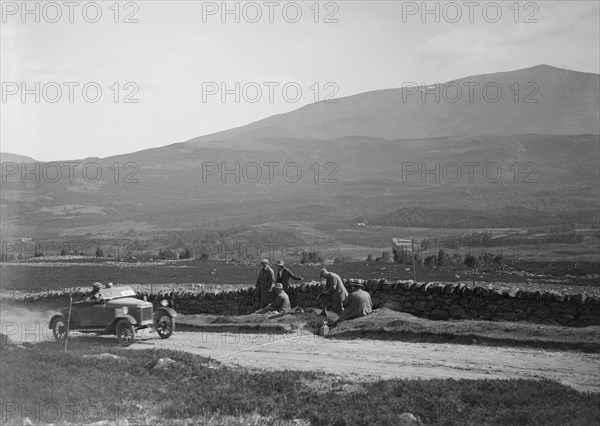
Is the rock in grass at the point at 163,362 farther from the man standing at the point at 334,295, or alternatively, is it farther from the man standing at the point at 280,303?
the man standing at the point at 280,303

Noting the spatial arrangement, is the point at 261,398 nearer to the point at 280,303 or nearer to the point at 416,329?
the point at 416,329

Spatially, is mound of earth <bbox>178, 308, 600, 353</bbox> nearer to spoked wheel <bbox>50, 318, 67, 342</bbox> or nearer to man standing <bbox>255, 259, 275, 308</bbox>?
man standing <bbox>255, 259, 275, 308</bbox>

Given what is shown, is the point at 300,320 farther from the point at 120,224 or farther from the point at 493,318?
the point at 120,224

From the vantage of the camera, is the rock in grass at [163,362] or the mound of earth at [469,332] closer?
the rock in grass at [163,362]

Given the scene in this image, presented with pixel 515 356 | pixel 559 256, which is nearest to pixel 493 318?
pixel 515 356

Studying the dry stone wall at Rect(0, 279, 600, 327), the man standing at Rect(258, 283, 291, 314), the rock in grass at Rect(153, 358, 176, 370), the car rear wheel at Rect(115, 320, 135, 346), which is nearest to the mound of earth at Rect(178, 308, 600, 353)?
the man standing at Rect(258, 283, 291, 314)

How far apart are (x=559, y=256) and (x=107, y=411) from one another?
61.1 m

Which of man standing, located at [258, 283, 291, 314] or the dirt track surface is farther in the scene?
man standing, located at [258, 283, 291, 314]

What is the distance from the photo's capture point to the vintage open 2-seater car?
906 inches

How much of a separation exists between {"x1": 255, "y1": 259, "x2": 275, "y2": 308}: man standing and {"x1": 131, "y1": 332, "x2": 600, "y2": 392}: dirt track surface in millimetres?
A: 4884

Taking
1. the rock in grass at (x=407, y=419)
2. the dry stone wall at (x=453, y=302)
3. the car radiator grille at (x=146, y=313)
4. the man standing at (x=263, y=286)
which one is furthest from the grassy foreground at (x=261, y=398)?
the man standing at (x=263, y=286)

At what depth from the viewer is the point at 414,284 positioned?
26.1 m

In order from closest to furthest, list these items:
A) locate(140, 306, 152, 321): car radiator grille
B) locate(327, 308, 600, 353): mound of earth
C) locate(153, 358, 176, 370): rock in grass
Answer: locate(153, 358, 176, 370): rock in grass < locate(327, 308, 600, 353): mound of earth < locate(140, 306, 152, 321): car radiator grille

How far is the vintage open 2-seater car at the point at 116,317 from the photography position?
23000 mm
